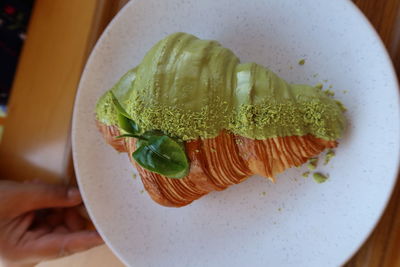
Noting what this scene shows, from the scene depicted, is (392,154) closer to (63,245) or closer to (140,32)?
(140,32)

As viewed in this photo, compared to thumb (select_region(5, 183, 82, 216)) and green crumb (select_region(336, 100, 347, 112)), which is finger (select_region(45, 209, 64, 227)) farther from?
green crumb (select_region(336, 100, 347, 112))

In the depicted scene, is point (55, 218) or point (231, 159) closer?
point (231, 159)

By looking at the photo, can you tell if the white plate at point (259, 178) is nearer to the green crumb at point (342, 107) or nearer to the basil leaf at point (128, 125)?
the green crumb at point (342, 107)

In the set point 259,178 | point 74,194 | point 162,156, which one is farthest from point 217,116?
point 74,194

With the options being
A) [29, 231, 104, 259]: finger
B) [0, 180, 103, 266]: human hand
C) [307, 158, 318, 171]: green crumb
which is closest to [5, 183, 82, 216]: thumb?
[0, 180, 103, 266]: human hand

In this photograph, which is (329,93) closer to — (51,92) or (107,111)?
(107,111)

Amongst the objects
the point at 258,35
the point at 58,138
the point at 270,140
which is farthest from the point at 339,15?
the point at 58,138

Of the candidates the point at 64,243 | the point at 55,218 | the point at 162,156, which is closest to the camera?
the point at 162,156
